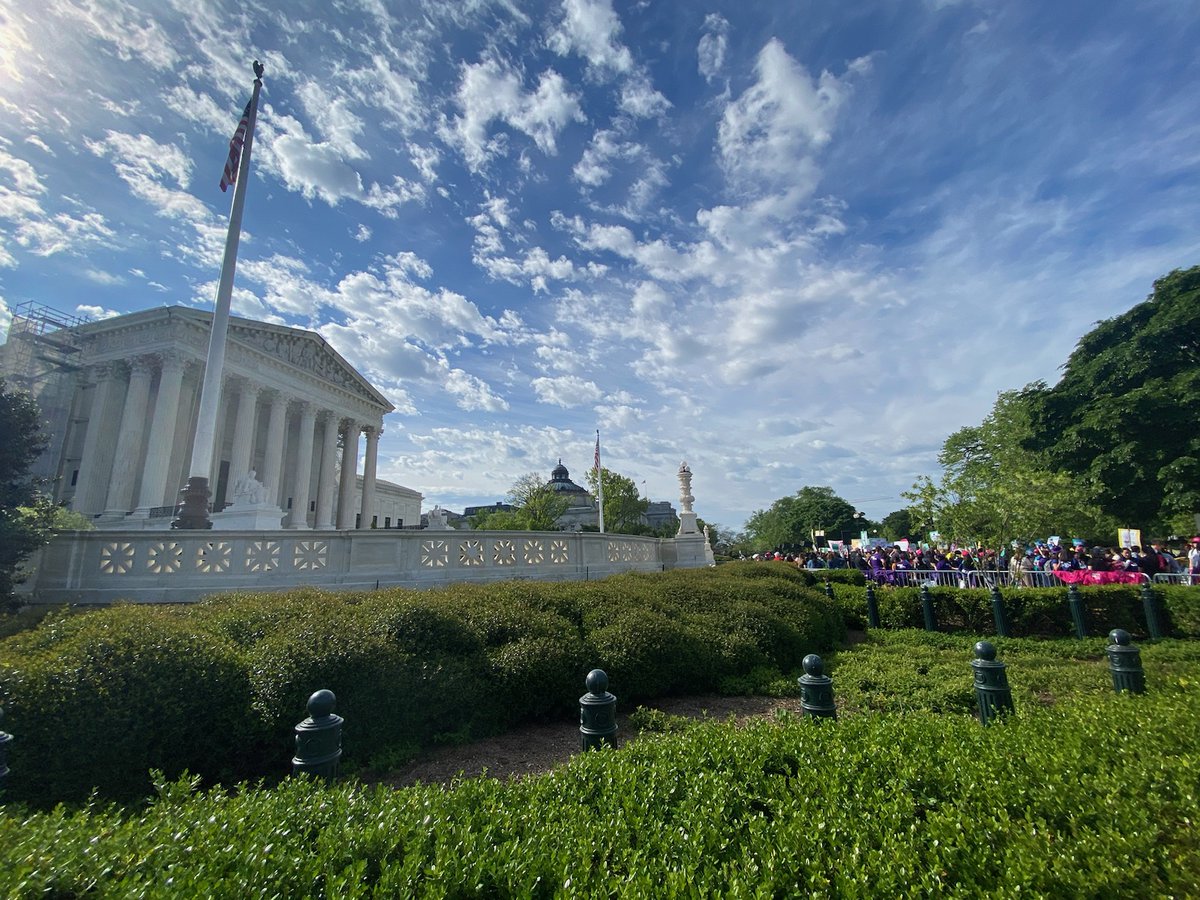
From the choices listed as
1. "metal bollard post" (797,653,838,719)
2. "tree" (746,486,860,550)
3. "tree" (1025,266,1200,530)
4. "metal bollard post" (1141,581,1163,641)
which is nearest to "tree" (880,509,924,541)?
"tree" (746,486,860,550)

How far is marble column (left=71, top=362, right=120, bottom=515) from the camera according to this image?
32.8 meters

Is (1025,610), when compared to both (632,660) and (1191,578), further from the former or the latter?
(632,660)

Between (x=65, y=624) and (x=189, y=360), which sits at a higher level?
(x=189, y=360)

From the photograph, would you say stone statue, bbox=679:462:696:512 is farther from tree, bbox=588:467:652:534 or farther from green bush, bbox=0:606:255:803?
tree, bbox=588:467:652:534

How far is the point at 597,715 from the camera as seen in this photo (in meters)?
4.21

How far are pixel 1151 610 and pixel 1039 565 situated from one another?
8.55m

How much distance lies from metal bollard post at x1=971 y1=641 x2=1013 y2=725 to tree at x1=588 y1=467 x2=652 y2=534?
5682 centimetres

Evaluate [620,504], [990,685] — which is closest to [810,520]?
[620,504]

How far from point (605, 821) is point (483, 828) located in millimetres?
589

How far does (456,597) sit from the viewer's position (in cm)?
809

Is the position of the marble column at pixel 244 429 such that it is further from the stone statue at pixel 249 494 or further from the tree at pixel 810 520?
the tree at pixel 810 520


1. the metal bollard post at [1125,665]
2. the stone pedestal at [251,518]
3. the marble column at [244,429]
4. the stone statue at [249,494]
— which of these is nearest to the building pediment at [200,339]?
the marble column at [244,429]

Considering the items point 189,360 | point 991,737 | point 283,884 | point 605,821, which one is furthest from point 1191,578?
point 189,360

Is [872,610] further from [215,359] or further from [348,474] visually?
[348,474]
